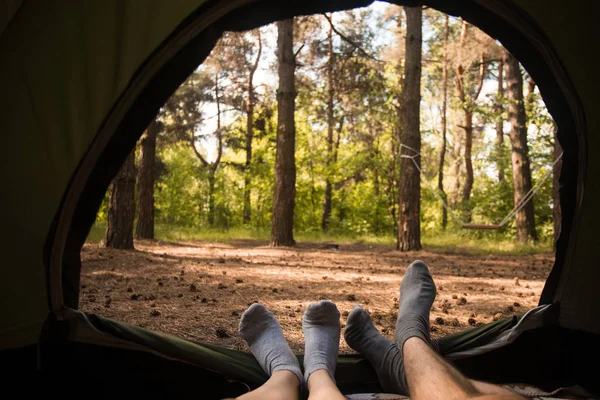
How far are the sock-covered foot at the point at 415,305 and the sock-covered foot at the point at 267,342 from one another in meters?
0.41

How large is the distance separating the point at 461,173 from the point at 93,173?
704 inches

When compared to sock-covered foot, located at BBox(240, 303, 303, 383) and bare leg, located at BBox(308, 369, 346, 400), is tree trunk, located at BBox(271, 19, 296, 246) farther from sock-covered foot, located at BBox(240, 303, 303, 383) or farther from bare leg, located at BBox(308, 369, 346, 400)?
bare leg, located at BBox(308, 369, 346, 400)

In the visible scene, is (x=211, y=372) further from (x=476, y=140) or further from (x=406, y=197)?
(x=476, y=140)

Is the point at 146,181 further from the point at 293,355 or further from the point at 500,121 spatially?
the point at 500,121

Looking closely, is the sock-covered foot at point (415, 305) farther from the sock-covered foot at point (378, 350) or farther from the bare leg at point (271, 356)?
the bare leg at point (271, 356)

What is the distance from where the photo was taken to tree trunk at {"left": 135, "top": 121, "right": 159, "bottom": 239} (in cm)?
699

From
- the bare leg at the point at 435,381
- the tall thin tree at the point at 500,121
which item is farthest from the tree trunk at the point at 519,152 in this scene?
the bare leg at the point at 435,381

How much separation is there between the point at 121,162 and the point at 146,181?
5.74 m

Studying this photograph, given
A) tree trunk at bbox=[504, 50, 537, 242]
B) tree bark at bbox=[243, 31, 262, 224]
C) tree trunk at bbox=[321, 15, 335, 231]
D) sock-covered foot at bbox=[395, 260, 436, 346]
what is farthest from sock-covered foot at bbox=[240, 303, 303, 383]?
tree bark at bbox=[243, 31, 262, 224]

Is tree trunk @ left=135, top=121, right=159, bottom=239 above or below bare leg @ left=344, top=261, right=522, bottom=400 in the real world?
above

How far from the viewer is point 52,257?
Answer: 61.6 inches

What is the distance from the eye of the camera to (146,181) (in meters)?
7.23

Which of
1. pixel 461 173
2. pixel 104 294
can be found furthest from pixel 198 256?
pixel 461 173

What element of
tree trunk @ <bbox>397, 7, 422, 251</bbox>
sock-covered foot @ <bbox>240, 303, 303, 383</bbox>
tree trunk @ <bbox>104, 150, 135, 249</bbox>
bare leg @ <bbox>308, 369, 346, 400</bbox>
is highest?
tree trunk @ <bbox>397, 7, 422, 251</bbox>
